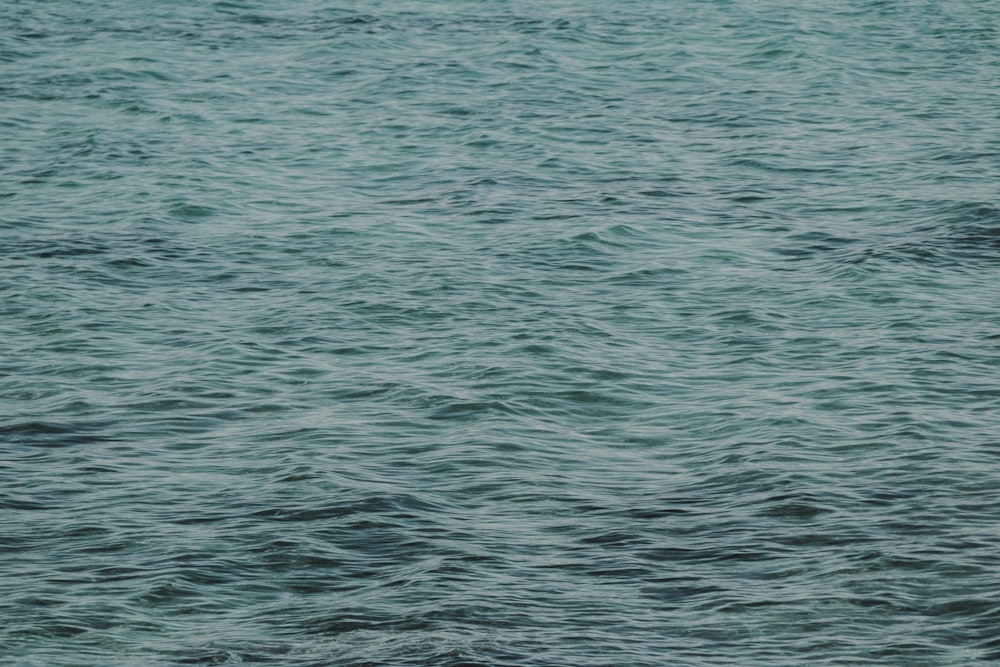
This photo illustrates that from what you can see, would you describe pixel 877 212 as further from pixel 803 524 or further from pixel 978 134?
pixel 803 524

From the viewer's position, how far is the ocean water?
15.6 metres

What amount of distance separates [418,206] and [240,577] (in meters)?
15.7

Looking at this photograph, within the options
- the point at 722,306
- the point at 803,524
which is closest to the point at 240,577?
the point at 803,524

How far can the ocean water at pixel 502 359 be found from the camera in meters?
15.6

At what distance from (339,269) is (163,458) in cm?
859

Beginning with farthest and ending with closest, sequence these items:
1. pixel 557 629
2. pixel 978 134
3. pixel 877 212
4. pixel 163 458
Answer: pixel 978 134
pixel 877 212
pixel 163 458
pixel 557 629

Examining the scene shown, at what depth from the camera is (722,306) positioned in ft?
83.7

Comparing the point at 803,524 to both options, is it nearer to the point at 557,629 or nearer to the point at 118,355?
the point at 557,629

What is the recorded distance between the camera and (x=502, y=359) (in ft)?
76.1

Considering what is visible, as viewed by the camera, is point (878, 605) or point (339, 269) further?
point (339, 269)

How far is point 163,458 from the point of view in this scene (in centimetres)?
1952

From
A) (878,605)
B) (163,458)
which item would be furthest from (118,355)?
(878,605)

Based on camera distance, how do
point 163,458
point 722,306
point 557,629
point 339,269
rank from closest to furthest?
point 557,629
point 163,458
point 722,306
point 339,269

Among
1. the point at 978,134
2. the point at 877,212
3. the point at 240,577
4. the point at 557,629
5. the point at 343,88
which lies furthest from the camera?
the point at 343,88
